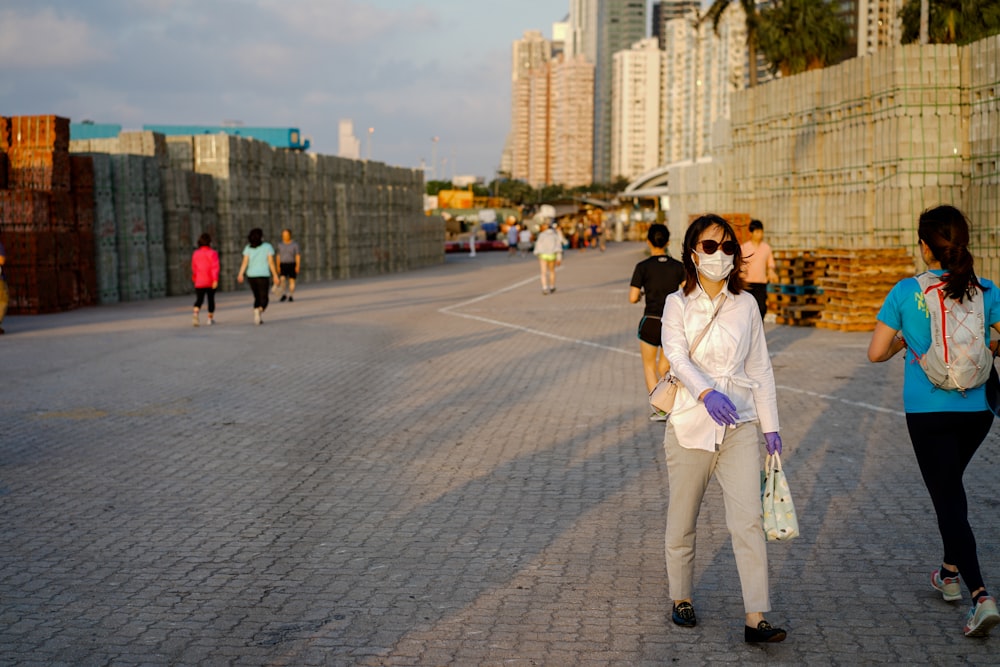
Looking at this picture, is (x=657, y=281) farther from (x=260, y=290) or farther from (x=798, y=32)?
(x=798, y=32)

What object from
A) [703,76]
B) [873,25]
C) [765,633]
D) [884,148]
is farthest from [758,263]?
[703,76]

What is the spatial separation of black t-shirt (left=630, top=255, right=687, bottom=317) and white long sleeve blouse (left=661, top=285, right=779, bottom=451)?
→ 5.60 m

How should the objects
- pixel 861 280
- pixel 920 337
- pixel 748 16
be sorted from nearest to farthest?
1. pixel 920 337
2. pixel 861 280
3. pixel 748 16

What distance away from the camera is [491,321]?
71.6ft

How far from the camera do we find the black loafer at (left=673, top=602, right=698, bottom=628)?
16.9 feet

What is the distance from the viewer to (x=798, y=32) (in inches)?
2507

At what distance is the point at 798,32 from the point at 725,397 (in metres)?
63.1

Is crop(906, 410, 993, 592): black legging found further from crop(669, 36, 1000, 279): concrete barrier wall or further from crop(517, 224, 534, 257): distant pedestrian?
crop(517, 224, 534, 257): distant pedestrian

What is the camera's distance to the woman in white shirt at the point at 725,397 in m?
4.90

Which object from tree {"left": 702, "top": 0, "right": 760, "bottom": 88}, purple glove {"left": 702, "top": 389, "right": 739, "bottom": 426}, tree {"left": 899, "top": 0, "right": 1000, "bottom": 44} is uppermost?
tree {"left": 702, "top": 0, "right": 760, "bottom": 88}

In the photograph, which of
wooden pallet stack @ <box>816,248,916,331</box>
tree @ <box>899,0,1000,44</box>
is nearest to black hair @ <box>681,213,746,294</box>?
wooden pallet stack @ <box>816,248,916,331</box>

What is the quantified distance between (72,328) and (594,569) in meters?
17.1

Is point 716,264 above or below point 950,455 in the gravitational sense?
above

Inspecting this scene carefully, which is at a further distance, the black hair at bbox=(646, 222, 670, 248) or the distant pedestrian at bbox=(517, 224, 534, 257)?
the distant pedestrian at bbox=(517, 224, 534, 257)
